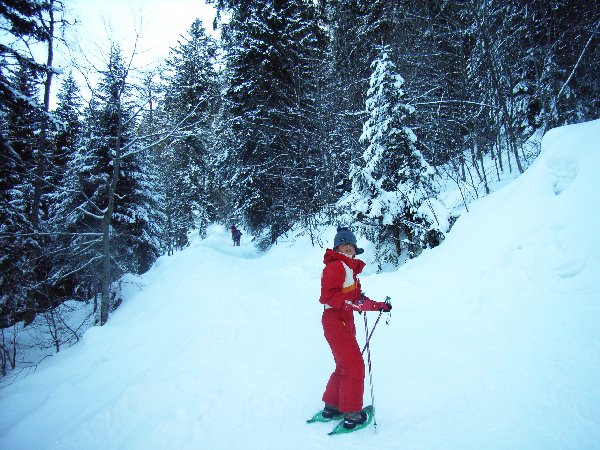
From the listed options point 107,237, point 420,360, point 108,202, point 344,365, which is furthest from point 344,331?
point 108,202

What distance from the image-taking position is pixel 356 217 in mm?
10461

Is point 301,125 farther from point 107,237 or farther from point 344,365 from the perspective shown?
point 344,365

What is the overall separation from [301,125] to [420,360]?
12.4 metres

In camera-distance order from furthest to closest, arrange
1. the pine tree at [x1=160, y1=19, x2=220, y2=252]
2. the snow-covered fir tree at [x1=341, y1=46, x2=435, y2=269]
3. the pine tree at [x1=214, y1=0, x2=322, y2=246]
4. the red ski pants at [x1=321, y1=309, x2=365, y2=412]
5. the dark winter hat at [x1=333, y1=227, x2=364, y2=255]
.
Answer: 1. the pine tree at [x1=160, y1=19, x2=220, y2=252]
2. the pine tree at [x1=214, y1=0, x2=322, y2=246]
3. the snow-covered fir tree at [x1=341, y1=46, x2=435, y2=269]
4. the dark winter hat at [x1=333, y1=227, x2=364, y2=255]
5. the red ski pants at [x1=321, y1=309, x2=365, y2=412]

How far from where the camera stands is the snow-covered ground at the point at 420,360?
9.23 feet

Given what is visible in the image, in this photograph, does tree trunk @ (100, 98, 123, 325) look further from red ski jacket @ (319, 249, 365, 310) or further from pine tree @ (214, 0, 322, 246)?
red ski jacket @ (319, 249, 365, 310)

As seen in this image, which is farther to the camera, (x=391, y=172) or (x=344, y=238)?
(x=391, y=172)

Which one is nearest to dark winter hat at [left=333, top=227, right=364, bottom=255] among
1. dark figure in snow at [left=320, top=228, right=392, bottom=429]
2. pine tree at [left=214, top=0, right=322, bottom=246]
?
dark figure in snow at [left=320, top=228, right=392, bottom=429]

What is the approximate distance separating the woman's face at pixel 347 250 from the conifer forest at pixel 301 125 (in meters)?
6.22

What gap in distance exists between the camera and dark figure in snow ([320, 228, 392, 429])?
2.96 m

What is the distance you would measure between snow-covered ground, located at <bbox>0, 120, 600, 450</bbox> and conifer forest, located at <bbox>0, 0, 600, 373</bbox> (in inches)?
131

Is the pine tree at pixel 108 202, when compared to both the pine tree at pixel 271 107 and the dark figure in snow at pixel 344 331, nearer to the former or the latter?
the pine tree at pixel 271 107

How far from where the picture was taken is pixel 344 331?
10.2ft

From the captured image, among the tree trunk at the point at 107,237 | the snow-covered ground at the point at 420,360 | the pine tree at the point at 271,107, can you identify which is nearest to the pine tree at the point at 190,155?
the pine tree at the point at 271,107
